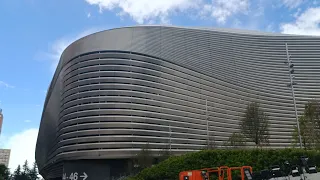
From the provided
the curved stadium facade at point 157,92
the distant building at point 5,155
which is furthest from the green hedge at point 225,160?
the distant building at point 5,155

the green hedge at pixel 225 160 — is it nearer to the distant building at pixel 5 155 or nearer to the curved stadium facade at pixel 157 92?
the curved stadium facade at pixel 157 92

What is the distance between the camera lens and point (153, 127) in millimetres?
76250

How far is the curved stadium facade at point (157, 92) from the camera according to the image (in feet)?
240

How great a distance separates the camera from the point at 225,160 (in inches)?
1018

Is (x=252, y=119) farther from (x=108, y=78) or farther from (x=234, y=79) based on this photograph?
(x=234, y=79)

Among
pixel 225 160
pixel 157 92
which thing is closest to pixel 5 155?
pixel 157 92

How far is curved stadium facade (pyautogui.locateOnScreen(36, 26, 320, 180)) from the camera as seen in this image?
7325 centimetres

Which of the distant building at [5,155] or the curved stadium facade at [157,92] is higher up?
the curved stadium facade at [157,92]

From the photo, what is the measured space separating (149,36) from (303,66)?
6226cm

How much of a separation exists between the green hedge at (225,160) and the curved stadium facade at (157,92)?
43.3 m

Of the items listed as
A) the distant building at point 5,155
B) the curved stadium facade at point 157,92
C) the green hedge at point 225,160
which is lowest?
the green hedge at point 225,160

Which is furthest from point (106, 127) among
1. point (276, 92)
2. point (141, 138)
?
point (276, 92)

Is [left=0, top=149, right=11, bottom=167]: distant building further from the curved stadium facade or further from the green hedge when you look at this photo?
the green hedge

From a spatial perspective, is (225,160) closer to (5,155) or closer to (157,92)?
(157,92)
